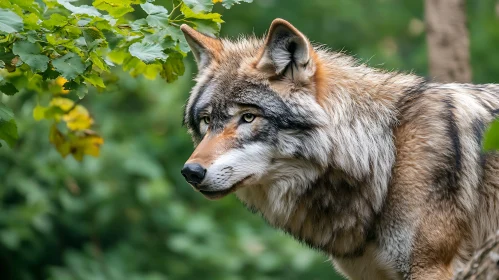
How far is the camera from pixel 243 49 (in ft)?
16.6

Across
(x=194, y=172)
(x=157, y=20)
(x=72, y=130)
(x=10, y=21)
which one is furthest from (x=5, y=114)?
(x=72, y=130)

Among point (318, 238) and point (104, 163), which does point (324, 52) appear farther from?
point (104, 163)

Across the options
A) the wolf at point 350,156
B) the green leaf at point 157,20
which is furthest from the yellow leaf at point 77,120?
the green leaf at point 157,20

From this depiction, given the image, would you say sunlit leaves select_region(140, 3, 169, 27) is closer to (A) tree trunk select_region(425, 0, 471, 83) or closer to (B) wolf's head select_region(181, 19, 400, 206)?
(B) wolf's head select_region(181, 19, 400, 206)

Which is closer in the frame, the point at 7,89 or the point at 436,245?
the point at 7,89

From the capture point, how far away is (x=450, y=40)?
7570mm

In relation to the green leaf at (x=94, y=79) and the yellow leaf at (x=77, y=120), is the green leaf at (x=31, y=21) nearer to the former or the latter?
the green leaf at (x=94, y=79)

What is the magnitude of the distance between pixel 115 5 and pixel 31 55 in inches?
19.9

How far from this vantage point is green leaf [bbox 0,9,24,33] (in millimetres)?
3773

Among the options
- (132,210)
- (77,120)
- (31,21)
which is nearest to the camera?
(31,21)

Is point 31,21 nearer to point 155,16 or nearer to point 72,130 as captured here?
point 155,16

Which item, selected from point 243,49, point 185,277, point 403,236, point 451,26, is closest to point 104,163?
point 185,277

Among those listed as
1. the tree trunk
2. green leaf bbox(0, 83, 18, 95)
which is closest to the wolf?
green leaf bbox(0, 83, 18, 95)

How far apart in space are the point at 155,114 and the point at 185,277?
8.71 feet
